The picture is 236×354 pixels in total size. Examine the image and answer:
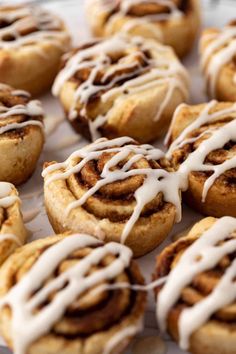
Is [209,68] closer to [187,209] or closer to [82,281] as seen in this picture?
[187,209]

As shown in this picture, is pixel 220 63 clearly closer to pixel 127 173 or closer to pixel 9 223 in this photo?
pixel 127 173

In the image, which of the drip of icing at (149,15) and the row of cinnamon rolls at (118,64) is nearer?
the row of cinnamon rolls at (118,64)

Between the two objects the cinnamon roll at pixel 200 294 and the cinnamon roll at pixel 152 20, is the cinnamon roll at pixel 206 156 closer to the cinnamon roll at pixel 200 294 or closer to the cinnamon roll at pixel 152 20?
the cinnamon roll at pixel 200 294

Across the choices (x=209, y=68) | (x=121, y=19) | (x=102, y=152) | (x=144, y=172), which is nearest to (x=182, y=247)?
(x=144, y=172)

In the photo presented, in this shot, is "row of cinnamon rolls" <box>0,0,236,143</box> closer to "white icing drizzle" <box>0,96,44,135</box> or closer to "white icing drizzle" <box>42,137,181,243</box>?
"white icing drizzle" <box>0,96,44,135</box>

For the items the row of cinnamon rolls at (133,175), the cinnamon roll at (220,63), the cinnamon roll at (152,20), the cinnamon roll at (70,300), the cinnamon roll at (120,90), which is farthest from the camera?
the cinnamon roll at (152,20)

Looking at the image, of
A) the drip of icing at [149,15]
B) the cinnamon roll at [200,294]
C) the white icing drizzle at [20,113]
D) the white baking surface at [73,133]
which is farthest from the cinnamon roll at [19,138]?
the drip of icing at [149,15]
